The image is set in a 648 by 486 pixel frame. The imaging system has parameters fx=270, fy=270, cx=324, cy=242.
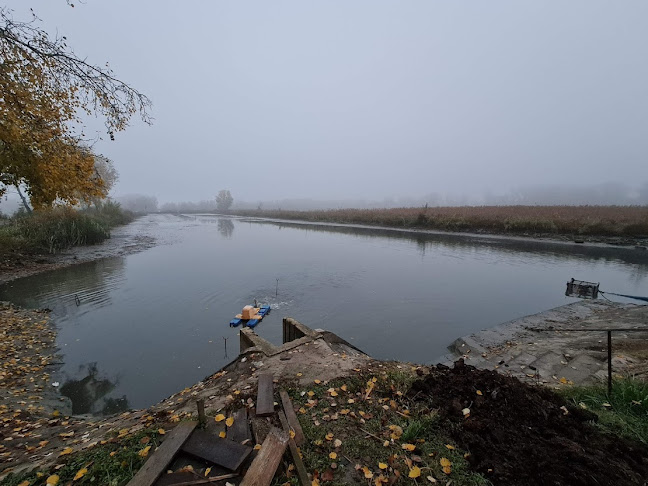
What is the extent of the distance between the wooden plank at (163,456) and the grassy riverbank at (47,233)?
59.8ft

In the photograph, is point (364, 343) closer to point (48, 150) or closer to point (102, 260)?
point (48, 150)

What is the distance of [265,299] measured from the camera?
36.1 ft

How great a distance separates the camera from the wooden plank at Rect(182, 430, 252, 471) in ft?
8.63

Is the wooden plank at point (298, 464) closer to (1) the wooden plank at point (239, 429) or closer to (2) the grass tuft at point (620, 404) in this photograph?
(1) the wooden plank at point (239, 429)

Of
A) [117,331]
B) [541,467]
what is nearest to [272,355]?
[541,467]

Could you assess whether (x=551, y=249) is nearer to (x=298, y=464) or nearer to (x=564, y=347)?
(x=564, y=347)

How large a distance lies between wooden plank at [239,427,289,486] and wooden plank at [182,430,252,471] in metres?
0.18

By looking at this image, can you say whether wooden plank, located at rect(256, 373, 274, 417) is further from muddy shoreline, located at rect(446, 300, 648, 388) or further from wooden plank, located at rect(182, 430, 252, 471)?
muddy shoreline, located at rect(446, 300, 648, 388)

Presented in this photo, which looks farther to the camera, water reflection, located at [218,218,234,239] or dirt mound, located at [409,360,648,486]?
water reflection, located at [218,218,234,239]

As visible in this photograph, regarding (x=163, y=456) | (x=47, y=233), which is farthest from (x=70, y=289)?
(x=163, y=456)

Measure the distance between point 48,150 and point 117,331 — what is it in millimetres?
5179

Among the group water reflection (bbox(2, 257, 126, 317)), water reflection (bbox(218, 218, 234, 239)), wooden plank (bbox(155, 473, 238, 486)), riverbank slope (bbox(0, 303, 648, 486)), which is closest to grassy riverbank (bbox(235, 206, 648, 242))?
water reflection (bbox(218, 218, 234, 239))

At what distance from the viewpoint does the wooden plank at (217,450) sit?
2.63 m

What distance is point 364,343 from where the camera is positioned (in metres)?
7.62
